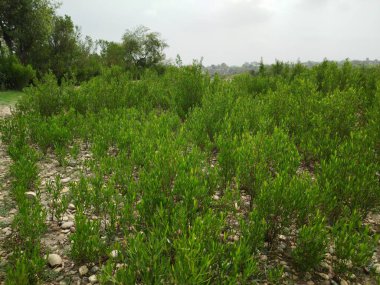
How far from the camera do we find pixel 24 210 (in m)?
3.58

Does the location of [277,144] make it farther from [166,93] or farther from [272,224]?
[166,93]

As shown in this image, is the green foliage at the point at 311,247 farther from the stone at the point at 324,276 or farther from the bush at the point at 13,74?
the bush at the point at 13,74

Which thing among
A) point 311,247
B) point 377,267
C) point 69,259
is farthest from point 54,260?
point 377,267

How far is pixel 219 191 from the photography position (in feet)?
16.5

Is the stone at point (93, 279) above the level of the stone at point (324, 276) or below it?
above

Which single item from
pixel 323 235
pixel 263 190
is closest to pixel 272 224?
pixel 263 190

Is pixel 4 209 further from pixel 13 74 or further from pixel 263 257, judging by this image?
pixel 13 74

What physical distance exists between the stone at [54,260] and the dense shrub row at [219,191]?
23 cm

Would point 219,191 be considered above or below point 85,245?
below

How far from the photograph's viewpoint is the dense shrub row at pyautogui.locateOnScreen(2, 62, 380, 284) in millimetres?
2906

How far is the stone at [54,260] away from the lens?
3.26 m

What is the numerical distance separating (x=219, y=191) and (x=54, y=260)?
279cm

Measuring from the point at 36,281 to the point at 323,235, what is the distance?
3.09 metres

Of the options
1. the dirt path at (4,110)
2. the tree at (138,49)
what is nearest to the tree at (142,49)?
the tree at (138,49)
